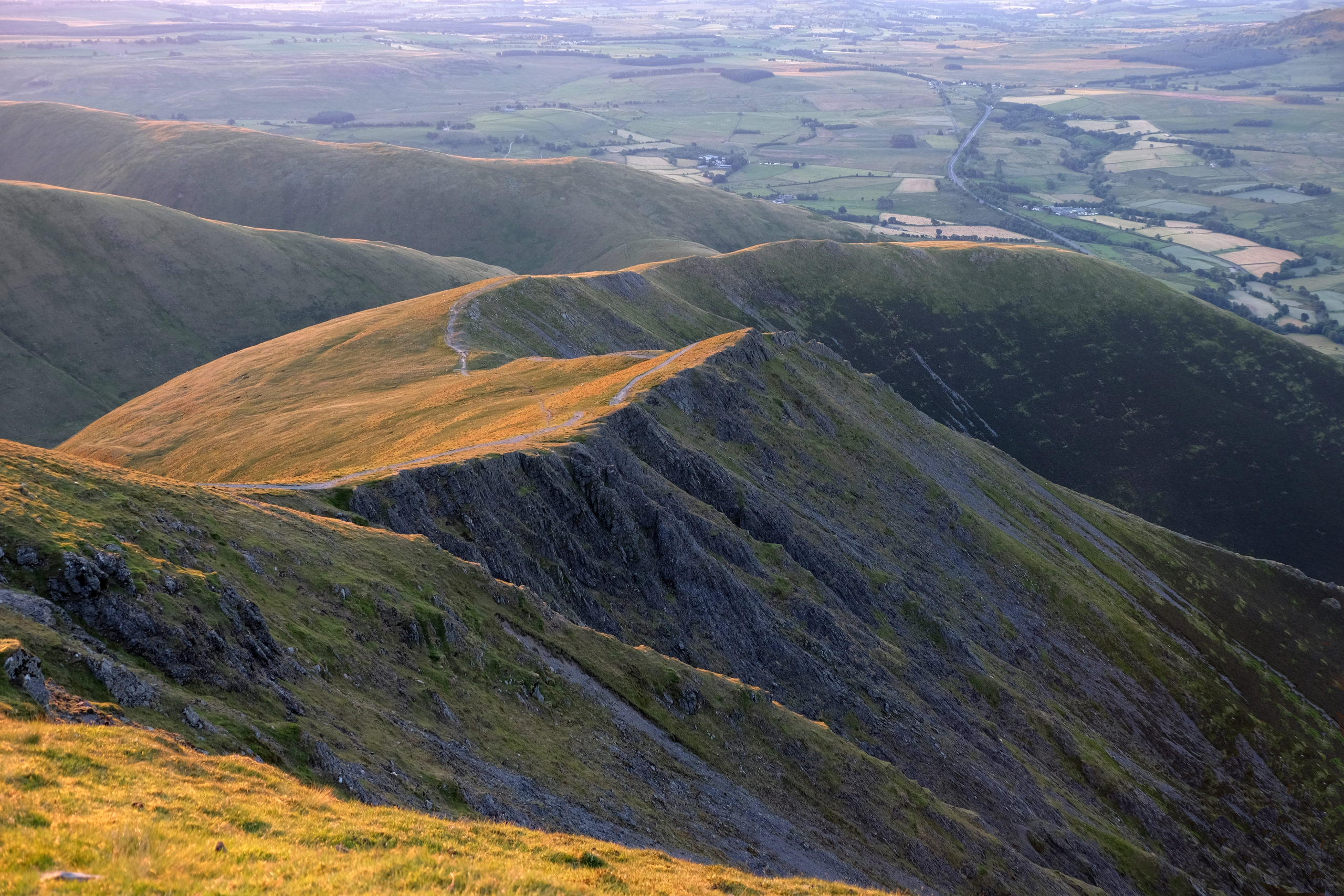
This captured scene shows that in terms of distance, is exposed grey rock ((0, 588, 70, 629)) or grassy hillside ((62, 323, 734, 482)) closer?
exposed grey rock ((0, 588, 70, 629))

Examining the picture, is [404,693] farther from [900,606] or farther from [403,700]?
[900,606]

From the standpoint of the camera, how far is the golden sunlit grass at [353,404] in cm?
7944

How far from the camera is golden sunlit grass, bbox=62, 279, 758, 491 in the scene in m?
79.4

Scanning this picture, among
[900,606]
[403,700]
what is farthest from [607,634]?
[900,606]

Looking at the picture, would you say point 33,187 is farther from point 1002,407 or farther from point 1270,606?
point 1270,606

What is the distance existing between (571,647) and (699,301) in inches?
5412

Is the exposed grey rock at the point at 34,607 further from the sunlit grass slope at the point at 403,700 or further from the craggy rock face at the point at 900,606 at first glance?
the craggy rock face at the point at 900,606

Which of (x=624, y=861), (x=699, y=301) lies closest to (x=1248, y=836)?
(x=624, y=861)

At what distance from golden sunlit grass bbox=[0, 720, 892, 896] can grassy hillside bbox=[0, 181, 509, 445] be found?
151 m

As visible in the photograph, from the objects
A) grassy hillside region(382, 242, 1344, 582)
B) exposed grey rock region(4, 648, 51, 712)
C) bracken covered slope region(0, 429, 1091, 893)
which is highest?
exposed grey rock region(4, 648, 51, 712)

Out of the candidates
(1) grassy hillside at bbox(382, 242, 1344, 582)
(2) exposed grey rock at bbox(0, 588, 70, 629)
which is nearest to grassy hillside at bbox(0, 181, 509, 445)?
(1) grassy hillside at bbox(382, 242, 1344, 582)

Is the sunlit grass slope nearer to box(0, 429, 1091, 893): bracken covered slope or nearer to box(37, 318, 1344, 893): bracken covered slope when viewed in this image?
box(0, 429, 1091, 893): bracken covered slope

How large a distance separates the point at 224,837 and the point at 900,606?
228 feet

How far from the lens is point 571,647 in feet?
178
